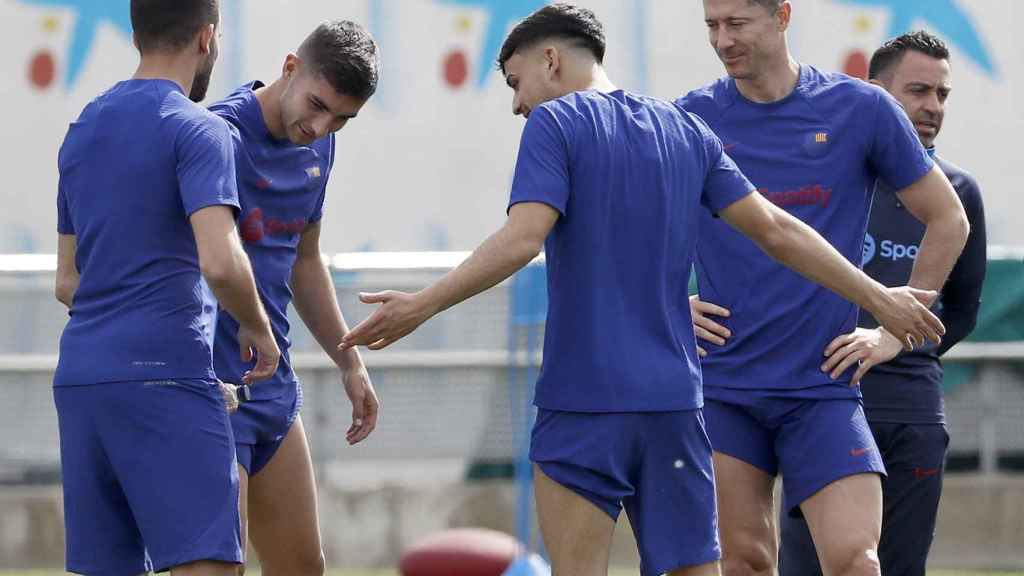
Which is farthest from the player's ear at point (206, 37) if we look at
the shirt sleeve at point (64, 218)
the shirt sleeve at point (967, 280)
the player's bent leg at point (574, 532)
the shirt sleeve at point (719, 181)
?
the shirt sleeve at point (967, 280)

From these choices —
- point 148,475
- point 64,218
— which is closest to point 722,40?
point 64,218

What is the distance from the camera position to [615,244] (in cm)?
447

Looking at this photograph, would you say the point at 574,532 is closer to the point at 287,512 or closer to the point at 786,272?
the point at 287,512

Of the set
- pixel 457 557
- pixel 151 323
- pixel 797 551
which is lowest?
pixel 457 557

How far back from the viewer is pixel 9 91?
9.40m

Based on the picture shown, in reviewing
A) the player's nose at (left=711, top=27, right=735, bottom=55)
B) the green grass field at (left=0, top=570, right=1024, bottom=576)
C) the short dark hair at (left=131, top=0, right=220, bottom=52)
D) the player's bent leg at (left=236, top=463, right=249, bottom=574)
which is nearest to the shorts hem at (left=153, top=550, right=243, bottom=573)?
the player's bent leg at (left=236, top=463, right=249, bottom=574)

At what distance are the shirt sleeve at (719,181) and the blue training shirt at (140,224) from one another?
48.4 inches

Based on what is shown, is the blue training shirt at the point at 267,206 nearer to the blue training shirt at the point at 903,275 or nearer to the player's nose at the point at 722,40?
the player's nose at the point at 722,40

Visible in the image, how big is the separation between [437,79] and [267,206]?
451cm

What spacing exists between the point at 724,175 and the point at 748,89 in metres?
0.79

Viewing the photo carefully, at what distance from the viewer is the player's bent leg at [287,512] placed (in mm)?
5215

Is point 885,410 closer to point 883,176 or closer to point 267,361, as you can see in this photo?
point 883,176

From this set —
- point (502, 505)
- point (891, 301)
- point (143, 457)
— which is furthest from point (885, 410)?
point (502, 505)

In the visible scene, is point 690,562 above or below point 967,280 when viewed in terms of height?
below
